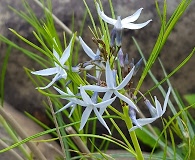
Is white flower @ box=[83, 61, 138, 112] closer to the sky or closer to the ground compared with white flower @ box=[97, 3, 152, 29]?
closer to the ground

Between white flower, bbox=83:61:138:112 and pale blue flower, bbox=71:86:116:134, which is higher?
white flower, bbox=83:61:138:112

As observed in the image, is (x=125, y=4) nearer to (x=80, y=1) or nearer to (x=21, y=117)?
(x=80, y=1)

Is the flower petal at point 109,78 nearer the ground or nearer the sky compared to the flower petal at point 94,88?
nearer the sky

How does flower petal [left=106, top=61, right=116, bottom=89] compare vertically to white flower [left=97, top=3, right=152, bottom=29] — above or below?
below

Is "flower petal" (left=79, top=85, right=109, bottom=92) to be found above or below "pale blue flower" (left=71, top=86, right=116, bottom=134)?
above

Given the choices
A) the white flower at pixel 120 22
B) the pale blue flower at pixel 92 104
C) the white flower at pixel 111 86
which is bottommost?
the pale blue flower at pixel 92 104

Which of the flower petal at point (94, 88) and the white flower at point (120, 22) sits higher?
the white flower at point (120, 22)

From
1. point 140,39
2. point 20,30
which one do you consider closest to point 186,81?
point 140,39

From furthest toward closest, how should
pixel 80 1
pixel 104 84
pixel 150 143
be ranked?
pixel 80 1 < pixel 150 143 < pixel 104 84

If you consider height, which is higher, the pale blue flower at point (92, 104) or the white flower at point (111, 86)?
the white flower at point (111, 86)

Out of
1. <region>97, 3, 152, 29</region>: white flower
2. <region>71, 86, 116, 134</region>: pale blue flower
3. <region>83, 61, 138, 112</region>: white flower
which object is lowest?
<region>71, 86, 116, 134</region>: pale blue flower

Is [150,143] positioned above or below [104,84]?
below
